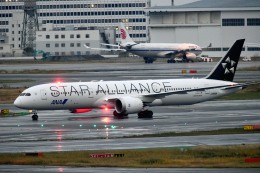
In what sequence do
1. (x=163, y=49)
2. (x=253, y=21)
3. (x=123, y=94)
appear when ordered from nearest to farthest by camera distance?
(x=123, y=94), (x=163, y=49), (x=253, y=21)

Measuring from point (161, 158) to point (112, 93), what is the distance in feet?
84.4

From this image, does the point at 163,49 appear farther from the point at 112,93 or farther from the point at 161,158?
the point at 161,158

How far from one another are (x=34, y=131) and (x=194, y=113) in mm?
15904

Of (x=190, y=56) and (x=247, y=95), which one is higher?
(x=190, y=56)

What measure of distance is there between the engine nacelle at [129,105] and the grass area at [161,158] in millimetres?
19575

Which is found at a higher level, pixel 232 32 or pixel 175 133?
pixel 232 32

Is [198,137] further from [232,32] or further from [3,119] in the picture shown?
[232,32]

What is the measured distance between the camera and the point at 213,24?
191 m

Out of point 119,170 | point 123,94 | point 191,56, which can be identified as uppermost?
point 191,56

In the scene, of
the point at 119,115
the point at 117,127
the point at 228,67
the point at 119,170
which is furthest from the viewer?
the point at 228,67

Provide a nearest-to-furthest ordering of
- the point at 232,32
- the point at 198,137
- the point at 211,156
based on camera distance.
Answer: the point at 211,156
the point at 198,137
the point at 232,32

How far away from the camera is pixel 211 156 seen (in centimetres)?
3819

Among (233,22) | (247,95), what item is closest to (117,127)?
(247,95)

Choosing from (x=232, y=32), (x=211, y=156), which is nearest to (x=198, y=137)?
(x=211, y=156)
